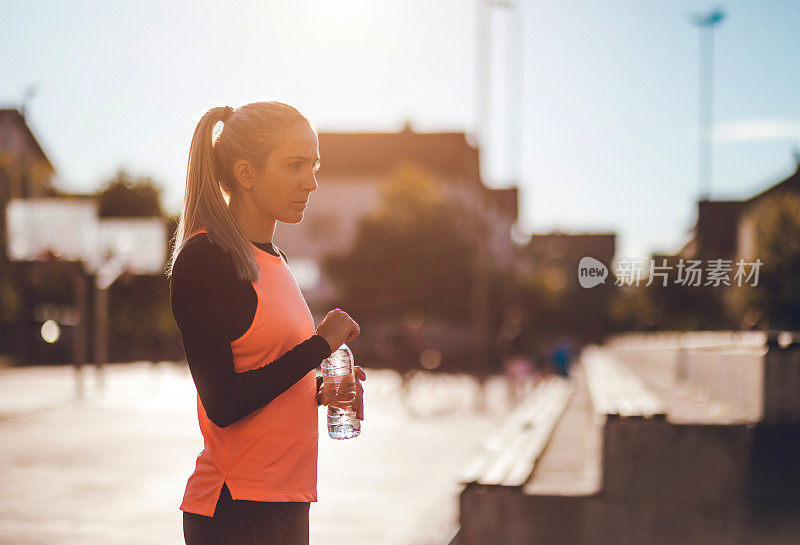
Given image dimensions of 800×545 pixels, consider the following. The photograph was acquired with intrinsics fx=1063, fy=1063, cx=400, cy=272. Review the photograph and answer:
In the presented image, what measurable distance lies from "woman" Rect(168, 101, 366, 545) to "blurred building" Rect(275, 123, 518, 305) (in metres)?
58.9

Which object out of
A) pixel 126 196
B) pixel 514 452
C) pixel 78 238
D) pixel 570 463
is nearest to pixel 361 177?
pixel 126 196

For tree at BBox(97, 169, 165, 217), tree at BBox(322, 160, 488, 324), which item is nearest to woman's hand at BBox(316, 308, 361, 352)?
tree at BBox(322, 160, 488, 324)

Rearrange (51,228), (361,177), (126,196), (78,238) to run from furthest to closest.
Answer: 1. (361,177)
2. (126,196)
3. (51,228)
4. (78,238)

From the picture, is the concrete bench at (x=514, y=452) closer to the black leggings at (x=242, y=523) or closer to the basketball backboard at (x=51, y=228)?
the black leggings at (x=242, y=523)

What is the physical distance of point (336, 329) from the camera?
7.64 ft

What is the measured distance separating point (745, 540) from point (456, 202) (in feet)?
138

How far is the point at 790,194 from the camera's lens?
135ft

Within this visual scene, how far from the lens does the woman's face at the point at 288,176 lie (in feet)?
7.68

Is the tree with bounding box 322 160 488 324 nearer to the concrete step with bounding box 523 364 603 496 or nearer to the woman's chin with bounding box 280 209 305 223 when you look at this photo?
the concrete step with bounding box 523 364 603 496

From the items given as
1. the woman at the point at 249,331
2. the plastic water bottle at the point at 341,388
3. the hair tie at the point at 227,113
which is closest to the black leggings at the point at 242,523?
the woman at the point at 249,331

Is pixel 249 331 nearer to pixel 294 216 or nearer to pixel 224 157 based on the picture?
pixel 294 216

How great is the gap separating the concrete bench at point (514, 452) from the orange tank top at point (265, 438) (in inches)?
134

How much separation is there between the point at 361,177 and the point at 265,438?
216ft

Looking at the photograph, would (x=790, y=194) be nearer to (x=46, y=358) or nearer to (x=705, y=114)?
(x=705, y=114)
